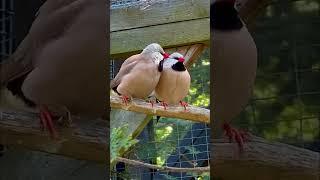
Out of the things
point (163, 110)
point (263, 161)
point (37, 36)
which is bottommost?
point (263, 161)

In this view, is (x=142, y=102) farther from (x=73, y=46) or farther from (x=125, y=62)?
(x=73, y=46)

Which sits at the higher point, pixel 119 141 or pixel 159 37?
pixel 159 37

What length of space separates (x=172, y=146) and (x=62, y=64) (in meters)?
0.54

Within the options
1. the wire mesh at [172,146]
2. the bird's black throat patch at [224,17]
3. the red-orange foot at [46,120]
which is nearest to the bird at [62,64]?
the red-orange foot at [46,120]

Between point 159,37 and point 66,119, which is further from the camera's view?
point 159,37

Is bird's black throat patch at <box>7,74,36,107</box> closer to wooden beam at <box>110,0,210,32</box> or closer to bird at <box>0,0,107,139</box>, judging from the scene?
bird at <box>0,0,107,139</box>

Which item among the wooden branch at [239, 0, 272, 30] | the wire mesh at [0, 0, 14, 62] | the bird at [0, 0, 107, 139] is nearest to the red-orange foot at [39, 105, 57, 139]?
the bird at [0, 0, 107, 139]

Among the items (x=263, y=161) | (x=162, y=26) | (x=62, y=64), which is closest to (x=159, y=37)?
(x=162, y=26)

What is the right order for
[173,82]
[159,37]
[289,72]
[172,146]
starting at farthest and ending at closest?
[172,146] < [159,37] < [173,82] < [289,72]

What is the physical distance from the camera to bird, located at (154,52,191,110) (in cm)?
124

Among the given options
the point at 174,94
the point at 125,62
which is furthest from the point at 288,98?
the point at 125,62

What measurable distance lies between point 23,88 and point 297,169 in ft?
1.75

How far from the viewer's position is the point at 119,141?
1.34 m

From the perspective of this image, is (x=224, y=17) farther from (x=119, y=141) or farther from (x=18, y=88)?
(x=119, y=141)
